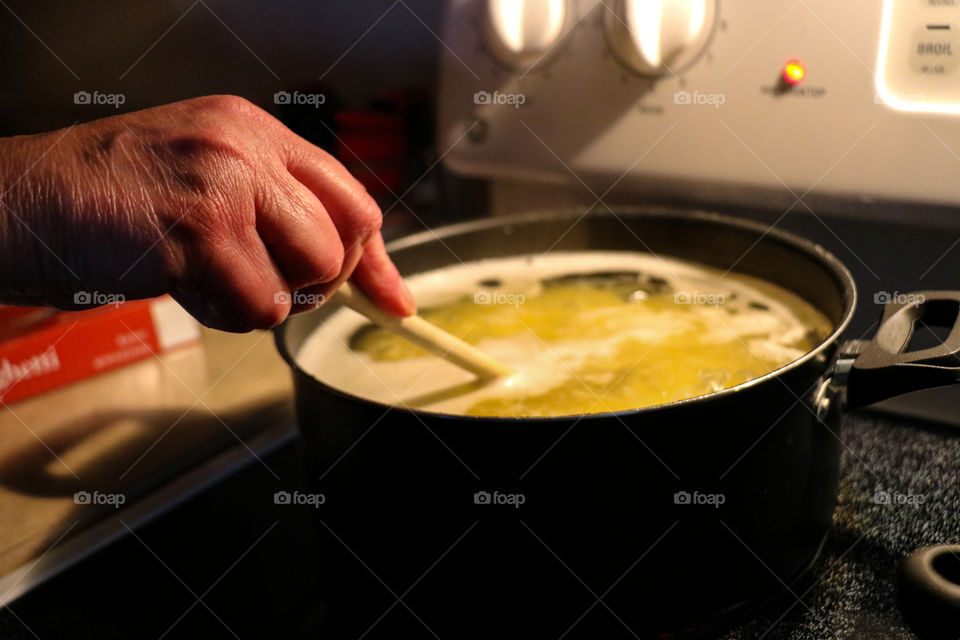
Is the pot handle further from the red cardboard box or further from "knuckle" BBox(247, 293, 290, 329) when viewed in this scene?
the red cardboard box

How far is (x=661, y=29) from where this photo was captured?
0.63 m

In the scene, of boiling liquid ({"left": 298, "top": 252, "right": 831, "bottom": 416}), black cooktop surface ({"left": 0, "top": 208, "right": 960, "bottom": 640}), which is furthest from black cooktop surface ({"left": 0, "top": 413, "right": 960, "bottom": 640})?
boiling liquid ({"left": 298, "top": 252, "right": 831, "bottom": 416})

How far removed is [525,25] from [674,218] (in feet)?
0.71

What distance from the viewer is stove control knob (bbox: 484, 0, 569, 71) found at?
0.67m

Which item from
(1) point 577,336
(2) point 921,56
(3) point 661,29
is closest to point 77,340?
(1) point 577,336

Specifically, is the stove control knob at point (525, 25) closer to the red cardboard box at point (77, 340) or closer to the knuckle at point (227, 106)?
the knuckle at point (227, 106)

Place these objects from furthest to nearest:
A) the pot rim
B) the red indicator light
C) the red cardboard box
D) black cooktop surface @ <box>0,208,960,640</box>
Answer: the red cardboard box < the red indicator light < black cooktop surface @ <box>0,208,960,640</box> < the pot rim

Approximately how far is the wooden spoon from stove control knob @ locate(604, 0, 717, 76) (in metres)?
0.29

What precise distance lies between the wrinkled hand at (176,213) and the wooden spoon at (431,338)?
0.09m

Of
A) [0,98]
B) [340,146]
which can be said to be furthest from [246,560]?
[0,98]

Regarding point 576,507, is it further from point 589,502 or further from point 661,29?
point 661,29

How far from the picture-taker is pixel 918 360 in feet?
1.44

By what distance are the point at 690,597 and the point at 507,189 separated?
0.52 metres

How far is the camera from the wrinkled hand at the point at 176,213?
0.40 meters
